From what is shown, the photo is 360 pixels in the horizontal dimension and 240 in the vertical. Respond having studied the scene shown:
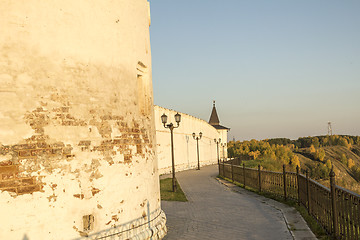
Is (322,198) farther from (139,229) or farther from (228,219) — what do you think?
(139,229)

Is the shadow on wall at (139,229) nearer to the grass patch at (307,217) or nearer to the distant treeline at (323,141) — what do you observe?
the grass patch at (307,217)

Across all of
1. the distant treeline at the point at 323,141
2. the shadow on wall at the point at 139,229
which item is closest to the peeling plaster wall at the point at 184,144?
the shadow on wall at the point at 139,229

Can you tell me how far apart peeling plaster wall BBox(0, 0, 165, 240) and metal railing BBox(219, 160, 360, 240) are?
3.75 m

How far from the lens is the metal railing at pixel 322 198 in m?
5.41

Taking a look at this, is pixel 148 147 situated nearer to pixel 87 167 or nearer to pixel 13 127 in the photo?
pixel 87 167

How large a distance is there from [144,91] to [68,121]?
2.62m

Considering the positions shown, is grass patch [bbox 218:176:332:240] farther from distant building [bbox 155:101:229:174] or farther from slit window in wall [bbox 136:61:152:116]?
distant building [bbox 155:101:229:174]

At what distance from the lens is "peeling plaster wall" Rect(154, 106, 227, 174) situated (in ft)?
91.9

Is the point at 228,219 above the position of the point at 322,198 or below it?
below

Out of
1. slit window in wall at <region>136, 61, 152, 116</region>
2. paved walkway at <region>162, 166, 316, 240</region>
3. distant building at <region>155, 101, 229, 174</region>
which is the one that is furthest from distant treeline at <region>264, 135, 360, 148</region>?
slit window in wall at <region>136, 61, 152, 116</region>

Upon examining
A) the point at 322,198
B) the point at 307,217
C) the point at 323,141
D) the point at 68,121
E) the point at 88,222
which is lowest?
the point at 323,141

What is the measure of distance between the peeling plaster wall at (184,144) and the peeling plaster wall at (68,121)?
18485 mm

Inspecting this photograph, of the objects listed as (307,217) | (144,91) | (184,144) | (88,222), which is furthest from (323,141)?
(88,222)

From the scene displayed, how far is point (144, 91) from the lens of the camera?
303 inches
